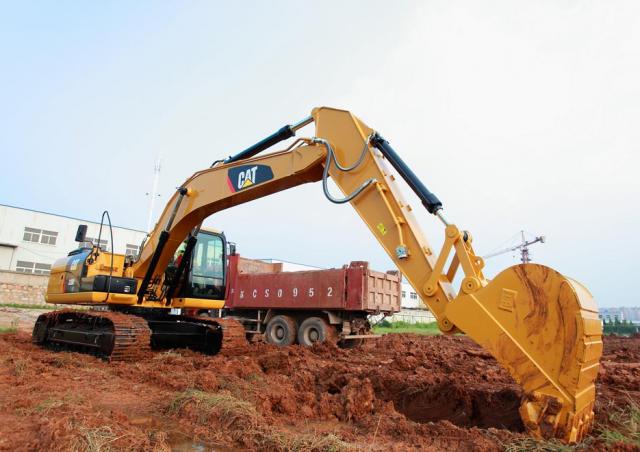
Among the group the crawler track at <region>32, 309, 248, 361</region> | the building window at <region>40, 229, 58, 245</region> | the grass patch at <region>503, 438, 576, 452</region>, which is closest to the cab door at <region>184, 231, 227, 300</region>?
the crawler track at <region>32, 309, 248, 361</region>

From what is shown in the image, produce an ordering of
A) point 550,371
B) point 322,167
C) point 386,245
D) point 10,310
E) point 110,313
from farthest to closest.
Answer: point 10,310 < point 110,313 < point 322,167 < point 386,245 < point 550,371

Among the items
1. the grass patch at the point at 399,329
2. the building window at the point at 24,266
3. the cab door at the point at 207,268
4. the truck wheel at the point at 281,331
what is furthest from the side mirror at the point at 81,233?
the building window at the point at 24,266

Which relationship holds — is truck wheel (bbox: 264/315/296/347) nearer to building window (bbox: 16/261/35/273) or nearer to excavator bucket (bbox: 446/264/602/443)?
excavator bucket (bbox: 446/264/602/443)

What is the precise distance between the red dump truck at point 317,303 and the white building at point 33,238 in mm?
24038

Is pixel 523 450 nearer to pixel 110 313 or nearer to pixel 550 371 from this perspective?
pixel 550 371

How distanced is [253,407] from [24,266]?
38301 millimetres

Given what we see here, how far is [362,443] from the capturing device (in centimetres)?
339

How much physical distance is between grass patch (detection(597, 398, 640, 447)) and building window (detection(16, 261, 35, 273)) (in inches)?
1589

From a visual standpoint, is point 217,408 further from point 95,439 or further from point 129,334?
point 129,334

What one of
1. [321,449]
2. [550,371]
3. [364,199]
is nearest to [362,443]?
[321,449]

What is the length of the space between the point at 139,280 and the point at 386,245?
5.71m

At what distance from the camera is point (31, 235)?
1387 inches

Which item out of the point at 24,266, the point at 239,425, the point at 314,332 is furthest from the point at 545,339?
the point at 24,266

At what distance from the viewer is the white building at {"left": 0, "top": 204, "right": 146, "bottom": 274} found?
112ft
